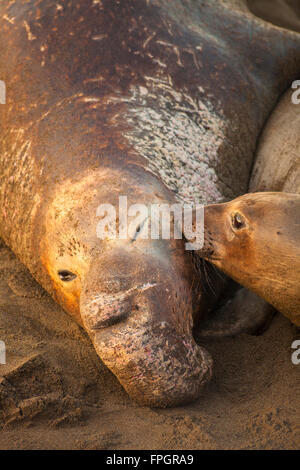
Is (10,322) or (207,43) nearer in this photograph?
(10,322)

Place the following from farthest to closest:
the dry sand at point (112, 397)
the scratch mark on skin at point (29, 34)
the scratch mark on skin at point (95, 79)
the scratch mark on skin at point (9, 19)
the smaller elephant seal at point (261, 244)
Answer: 1. the scratch mark on skin at point (9, 19)
2. the scratch mark on skin at point (29, 34)
3. the scratch mark on skin at point (95, 79)
4. the smaller elephant seal at point (261, 244)
5. the dry sand at point (112, 397)

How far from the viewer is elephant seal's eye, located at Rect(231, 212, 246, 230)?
3375 millimetres

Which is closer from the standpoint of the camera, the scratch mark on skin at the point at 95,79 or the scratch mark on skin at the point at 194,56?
the scratch mark on skin at the point at 95,79

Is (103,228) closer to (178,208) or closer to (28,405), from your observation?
(178,208)

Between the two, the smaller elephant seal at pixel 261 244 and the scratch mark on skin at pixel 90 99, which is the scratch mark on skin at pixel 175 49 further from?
the smaller elephant seal at pixel 261 244

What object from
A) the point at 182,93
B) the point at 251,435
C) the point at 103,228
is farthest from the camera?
the point at 182,93

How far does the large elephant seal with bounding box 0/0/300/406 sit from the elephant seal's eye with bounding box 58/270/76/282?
0.03 ft

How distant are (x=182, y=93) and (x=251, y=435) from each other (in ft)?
7.54

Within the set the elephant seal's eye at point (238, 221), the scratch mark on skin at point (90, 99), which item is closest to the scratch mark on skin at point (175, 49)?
the scratch mark on skin at point (90, 99)

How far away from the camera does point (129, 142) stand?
11.6 ft

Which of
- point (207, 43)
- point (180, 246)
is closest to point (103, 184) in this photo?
point (180, 246)

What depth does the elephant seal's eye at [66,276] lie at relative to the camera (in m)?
3.22

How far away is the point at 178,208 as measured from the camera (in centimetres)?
339

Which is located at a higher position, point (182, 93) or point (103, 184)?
point (182, 93)
